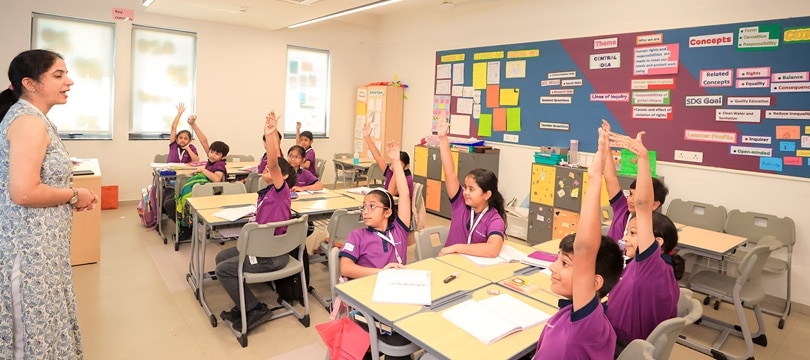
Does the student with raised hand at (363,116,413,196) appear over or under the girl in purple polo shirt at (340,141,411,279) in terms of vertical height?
over

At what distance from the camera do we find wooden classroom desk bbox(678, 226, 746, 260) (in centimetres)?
339

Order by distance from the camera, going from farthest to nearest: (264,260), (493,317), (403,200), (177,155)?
(177,155)
(264,260)
(403,200)
(493,317)

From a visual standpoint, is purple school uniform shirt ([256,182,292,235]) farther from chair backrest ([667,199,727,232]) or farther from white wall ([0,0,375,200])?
white wall ([0,0,375,200])

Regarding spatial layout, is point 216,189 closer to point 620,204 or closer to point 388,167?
point 388,167

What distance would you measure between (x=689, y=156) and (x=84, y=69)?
7724 millimetres

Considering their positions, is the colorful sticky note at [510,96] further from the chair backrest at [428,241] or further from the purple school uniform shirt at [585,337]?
the purple school uniform shirt at [585,337]

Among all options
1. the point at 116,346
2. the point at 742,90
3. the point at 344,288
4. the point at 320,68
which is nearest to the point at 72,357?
the point at 116,346

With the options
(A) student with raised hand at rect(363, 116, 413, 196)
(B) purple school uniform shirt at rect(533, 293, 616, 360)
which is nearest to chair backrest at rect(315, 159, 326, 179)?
(A) student with raised hand at rect(363, 116, 413, 196)

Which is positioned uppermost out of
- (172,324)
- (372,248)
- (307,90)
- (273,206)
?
(307,90)

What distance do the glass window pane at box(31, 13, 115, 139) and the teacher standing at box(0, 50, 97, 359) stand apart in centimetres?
543

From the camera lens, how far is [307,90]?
8750mm

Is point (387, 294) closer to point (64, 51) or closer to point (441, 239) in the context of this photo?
point (441, 239)

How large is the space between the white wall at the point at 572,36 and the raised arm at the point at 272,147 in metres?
3.92

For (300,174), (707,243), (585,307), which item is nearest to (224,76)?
(300,174)
